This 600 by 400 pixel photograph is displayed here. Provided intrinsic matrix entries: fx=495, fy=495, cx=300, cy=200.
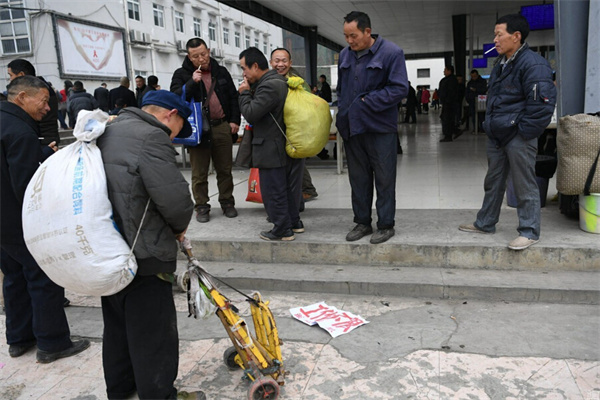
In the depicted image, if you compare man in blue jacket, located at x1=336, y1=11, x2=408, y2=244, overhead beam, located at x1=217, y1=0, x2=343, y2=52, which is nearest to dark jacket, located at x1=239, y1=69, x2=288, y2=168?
man in blue jacket, located at x1=336, y1=11, x2=408, y2=244

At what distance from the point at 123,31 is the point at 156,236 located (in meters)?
24.6

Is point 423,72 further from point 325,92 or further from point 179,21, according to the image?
point 325,92

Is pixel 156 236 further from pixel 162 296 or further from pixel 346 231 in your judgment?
pixel 346 231

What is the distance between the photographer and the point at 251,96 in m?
4.34

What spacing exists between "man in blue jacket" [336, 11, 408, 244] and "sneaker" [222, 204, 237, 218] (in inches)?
60.1

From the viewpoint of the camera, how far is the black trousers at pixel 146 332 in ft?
7.96

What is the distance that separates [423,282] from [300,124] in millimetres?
1696

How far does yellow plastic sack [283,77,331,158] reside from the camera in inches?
171

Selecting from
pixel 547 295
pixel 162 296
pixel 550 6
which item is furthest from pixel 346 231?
pixel 550 6

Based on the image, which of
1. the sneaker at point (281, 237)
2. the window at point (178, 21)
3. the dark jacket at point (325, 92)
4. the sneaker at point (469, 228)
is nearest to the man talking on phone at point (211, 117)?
the sneaker at point (281, 237)

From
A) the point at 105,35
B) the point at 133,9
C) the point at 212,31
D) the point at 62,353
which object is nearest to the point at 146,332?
the point at 62,353

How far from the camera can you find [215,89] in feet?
17.1

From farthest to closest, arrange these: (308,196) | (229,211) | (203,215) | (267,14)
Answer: (267,14) < (308,196) < (229,211) < (203,215)

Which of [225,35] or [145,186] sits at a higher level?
[225,35]
